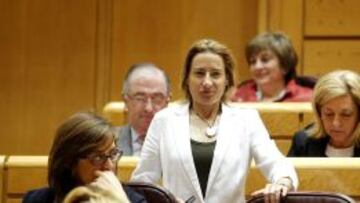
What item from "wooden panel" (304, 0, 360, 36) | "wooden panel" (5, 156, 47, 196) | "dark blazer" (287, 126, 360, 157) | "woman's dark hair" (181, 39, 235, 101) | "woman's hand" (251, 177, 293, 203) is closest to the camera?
"woman's hand" (251, 177, 293, 203)

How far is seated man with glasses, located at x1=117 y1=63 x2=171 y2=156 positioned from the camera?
2.51 meters

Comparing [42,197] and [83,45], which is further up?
[83,45]

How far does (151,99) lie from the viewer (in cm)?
256

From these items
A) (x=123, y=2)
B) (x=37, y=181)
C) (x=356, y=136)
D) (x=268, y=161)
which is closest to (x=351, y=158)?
(x=356, y=136)

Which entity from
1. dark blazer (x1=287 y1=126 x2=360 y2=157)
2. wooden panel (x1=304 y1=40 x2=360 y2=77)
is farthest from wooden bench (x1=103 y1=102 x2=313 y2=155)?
wooden panel (x1=304 y1=40 x2=360 y2=77)

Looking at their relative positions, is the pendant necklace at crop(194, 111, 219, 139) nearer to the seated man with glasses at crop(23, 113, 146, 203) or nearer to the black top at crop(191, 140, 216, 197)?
the black top at crop(191, 140, 216, 197)

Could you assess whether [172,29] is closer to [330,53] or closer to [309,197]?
[330,53]

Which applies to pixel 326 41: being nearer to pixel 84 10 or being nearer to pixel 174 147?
pixel 84 10

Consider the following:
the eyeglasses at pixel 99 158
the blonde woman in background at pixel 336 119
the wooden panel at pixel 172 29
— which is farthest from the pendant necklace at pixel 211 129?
the wooden panel at pixel 172 29

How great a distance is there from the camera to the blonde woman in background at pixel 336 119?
2.24 metres

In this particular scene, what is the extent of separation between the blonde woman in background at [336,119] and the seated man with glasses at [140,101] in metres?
0.49

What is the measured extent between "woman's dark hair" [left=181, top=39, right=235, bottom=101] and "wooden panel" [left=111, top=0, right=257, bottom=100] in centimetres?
188

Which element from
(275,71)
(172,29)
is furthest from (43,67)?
(275,71)

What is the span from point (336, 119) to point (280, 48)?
82cm
